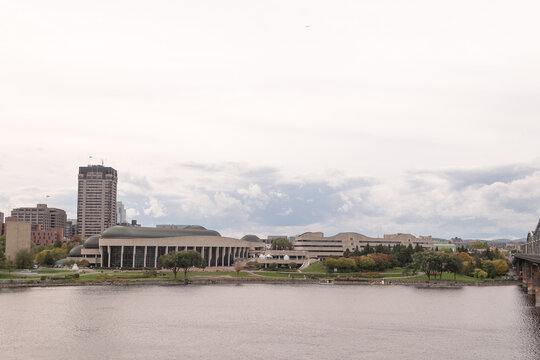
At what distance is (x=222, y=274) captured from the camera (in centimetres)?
19900

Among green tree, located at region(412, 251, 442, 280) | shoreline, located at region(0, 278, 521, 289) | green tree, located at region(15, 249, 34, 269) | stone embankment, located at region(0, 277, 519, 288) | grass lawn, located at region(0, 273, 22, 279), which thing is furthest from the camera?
green tree, located at region(15, 249, 34, 269)

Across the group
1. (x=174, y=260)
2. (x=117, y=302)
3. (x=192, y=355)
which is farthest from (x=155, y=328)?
(x=174, y=260)

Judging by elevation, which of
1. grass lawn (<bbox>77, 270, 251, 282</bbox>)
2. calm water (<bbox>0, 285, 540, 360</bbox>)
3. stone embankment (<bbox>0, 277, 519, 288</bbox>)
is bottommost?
calm water (<bbox>0, 285, 540, 360</bbox>)

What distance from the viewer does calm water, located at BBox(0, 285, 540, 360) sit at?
76.3 meters

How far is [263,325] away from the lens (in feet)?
317

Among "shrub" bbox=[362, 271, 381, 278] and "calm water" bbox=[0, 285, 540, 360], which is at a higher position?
"shrub" bbox=[362, 271, 381, 278]

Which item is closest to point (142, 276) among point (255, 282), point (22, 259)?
point (255, 282)

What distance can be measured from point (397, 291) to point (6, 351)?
105944mm

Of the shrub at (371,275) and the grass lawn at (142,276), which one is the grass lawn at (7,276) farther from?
the shrub at (371,275)

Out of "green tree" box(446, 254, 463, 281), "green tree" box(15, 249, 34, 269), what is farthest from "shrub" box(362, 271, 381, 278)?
"green tree" box(15, 249, 34, 269)

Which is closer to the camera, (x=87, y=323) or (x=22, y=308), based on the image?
(x=87, y=323)

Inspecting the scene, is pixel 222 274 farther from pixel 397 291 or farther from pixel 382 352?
pixel 382 352

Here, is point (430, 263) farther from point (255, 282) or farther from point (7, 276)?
point (7, 276)

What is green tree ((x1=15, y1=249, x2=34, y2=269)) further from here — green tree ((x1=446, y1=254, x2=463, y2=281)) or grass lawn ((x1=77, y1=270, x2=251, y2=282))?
green tree ((x1=446, y1=254, x2=463, y2=281))
